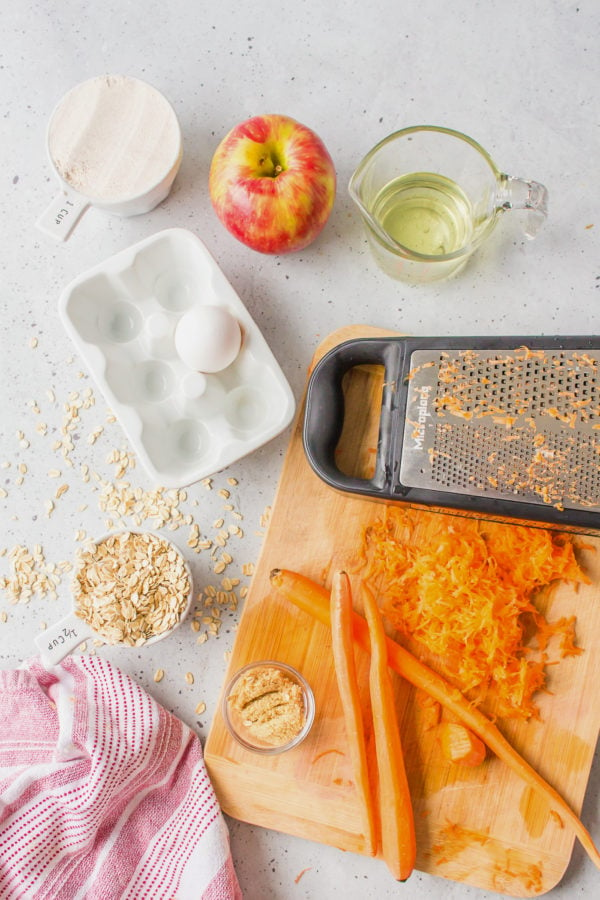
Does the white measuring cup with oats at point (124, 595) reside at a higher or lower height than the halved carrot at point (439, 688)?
higher

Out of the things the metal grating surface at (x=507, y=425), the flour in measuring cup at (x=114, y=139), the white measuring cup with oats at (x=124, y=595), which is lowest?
the white measuring cup with oats at (x=124, y=595)

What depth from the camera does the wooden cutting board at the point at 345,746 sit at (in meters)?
1.40

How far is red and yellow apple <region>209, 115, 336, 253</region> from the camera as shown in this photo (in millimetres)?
1341

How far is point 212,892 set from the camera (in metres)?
1.42

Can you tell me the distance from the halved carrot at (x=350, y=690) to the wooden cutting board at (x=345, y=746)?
6cm

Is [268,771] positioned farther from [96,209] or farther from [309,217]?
[96,209]

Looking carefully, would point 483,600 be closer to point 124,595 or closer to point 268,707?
point 268,707

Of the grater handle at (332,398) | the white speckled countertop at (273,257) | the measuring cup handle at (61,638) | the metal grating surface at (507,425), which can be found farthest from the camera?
the white speckled countertop at (273,257)

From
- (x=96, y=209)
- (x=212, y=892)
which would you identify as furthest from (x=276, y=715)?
(x=96, y=209)

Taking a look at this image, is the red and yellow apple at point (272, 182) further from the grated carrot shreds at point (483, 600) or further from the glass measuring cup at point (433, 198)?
the grated carrot shreds at point (483, 600)

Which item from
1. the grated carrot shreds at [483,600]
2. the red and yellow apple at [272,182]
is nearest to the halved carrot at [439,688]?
the grated carrot shreds at [483,600]

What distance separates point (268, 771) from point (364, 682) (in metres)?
0.26

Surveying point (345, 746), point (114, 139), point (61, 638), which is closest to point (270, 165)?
point (114, 139)

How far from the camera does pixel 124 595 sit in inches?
56.4
